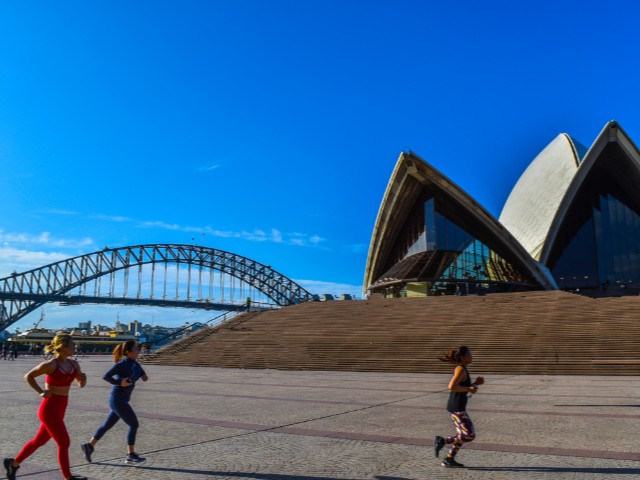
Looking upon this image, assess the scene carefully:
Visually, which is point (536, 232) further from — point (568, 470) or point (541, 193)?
point (568, 470)

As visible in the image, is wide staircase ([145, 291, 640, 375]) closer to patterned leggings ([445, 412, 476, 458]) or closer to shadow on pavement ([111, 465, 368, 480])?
patterned leggings ([445, 412, 476, 458])

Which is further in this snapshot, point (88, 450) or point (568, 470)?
point (88, 450)

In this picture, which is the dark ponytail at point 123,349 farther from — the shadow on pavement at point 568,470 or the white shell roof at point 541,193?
the white shell roof at point 541,193

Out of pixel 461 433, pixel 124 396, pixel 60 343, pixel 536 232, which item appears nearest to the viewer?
pixel 60 343

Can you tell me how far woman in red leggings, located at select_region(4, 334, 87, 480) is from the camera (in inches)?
197

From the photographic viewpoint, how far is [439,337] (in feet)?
73.4

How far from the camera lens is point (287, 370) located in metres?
22.2

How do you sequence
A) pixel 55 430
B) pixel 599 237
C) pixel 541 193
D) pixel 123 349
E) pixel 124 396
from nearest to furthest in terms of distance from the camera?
pixel 55 430
pixel 124 396
pixel 123 349
pixel 599 237
pixel 541 193

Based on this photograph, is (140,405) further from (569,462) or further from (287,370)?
(287,370)

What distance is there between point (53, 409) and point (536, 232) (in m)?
47.3

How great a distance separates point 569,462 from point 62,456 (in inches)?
201

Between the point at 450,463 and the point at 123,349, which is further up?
the point at 123,349

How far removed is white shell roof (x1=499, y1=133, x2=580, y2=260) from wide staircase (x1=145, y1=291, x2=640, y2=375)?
822 inches

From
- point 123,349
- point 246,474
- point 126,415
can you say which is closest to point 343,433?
point 246,474
